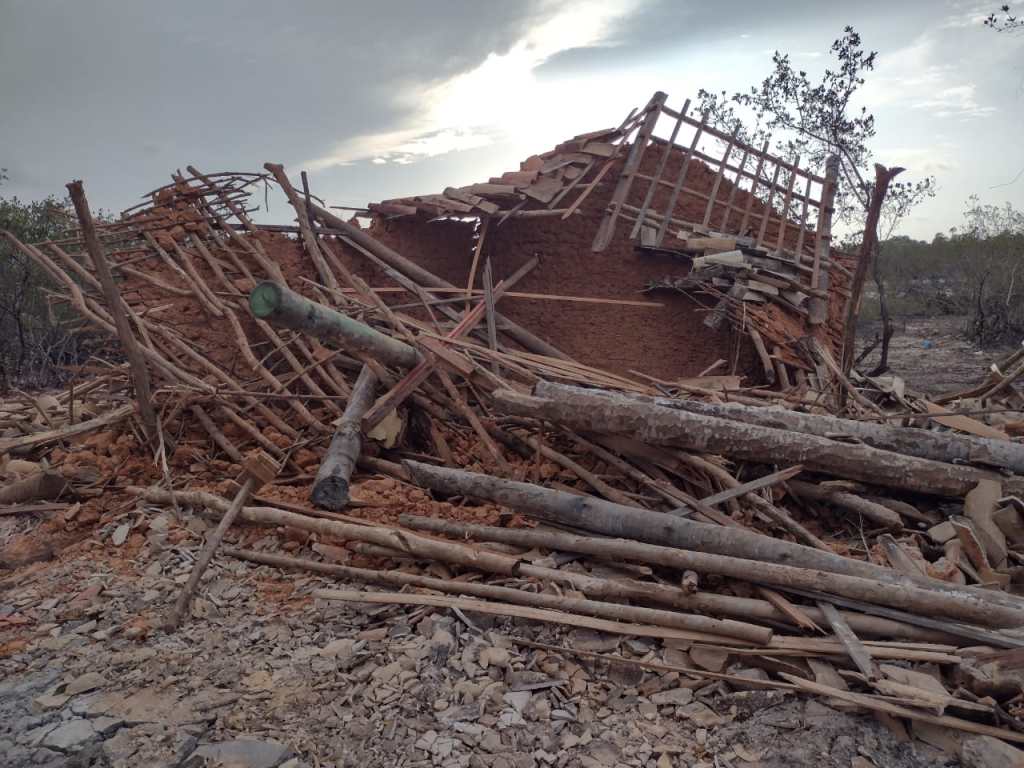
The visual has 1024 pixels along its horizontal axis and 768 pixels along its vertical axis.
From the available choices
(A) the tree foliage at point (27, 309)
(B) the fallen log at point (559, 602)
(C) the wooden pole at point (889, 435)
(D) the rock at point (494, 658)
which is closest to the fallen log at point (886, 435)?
(C) the wooden pole at point (889, 435)

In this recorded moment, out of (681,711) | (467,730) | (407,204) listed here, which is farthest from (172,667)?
(407,204)

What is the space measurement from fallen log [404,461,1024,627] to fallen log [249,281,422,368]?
42.2 inches

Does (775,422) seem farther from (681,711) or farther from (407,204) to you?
(407,204)

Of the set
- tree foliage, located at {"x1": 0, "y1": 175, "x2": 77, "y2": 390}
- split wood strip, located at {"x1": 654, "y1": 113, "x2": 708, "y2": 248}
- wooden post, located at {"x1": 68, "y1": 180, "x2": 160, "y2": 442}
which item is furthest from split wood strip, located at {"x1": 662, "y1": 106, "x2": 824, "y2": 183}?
tree foliage, located at {"x1": 0, "y1": 175, "x2": 77, "y2": 390}

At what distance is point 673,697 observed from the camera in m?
3.00

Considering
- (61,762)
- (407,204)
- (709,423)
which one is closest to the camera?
(61,762)

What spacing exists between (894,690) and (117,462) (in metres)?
5.45

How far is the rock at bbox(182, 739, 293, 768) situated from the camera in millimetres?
2594

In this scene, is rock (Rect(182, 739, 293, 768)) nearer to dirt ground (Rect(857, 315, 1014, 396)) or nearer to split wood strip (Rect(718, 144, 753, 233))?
split wood strip (Rect(718, 144, 753, 233))

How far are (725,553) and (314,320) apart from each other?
2.60m

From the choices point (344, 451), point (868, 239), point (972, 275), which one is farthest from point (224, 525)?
point (972, 275)

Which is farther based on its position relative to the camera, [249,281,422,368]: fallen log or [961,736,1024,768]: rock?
[249,281,422,368]: fallen log

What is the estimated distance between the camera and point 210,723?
9.29ft

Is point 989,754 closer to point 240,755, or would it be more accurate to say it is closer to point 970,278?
point 240,755
